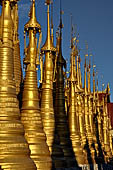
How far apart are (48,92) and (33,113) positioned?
150 inches

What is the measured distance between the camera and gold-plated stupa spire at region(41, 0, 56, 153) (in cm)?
1881

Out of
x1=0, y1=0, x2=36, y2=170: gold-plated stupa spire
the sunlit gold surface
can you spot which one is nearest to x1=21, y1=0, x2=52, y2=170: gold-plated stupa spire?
x1=0, y1=0, x2=36, y2=170: gold-plated stupa spire

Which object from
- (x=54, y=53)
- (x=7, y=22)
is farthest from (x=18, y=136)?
(x=54, y=53)

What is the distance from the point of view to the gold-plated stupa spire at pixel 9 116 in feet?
42.3

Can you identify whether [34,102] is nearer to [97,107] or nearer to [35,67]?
[35,67]

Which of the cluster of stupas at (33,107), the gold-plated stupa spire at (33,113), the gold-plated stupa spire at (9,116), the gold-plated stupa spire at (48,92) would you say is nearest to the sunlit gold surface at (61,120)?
the cluster of stupas at (33,107)

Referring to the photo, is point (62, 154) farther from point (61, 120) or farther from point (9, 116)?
point (9, 116)

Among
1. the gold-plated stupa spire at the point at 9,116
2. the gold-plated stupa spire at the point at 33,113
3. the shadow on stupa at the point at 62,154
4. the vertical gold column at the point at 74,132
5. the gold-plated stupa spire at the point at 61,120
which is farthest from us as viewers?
the vertical gold column at the point at 74,132

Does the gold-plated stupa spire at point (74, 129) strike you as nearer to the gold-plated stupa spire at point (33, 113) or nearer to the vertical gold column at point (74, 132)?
the vertical gold column at point (74, 132)

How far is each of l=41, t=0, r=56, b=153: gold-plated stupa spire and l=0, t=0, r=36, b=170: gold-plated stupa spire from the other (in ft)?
16.3

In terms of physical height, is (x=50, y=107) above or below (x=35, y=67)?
below

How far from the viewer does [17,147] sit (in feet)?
43.3

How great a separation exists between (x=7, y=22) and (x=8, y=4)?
987 millimetres

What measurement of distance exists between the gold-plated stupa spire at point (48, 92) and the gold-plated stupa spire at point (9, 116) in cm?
495
